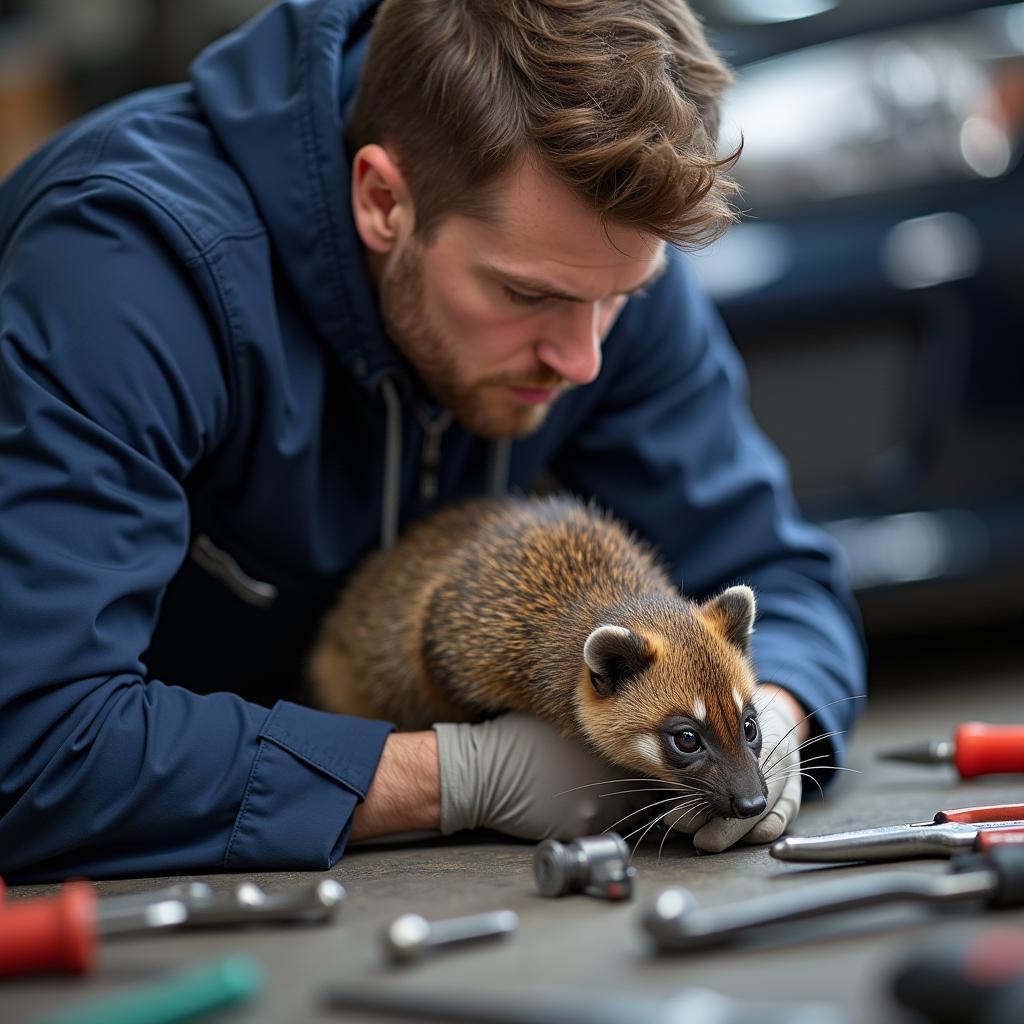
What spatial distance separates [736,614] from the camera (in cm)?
319

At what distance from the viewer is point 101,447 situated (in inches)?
112

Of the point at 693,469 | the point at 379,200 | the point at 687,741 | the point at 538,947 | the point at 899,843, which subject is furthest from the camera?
the point at 693,469

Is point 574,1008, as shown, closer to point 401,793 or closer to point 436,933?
point 436,933

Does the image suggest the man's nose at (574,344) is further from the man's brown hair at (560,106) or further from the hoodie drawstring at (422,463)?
the hoodie drawstring at (422,463)

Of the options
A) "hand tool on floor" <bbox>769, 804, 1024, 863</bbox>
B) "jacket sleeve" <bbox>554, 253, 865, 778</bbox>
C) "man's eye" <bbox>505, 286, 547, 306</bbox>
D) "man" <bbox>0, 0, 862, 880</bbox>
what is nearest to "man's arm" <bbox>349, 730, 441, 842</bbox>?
"man" <bbox>0, 0, 862, 880</bbox>

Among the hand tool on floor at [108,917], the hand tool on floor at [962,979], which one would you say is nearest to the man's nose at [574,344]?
the hand tool on floor at [108,917]

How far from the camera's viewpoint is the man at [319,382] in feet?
9.16

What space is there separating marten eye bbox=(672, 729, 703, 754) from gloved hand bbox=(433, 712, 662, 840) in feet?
0.44

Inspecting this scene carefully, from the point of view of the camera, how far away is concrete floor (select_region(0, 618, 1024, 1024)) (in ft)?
6.40

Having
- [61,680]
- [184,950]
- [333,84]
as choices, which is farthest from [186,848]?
[333,84]

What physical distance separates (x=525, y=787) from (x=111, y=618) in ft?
3.18

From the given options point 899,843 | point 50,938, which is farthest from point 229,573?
point 899,843

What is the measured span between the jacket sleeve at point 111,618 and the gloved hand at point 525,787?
0.22 metres

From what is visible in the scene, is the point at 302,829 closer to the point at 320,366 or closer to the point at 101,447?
the point at 101,447
